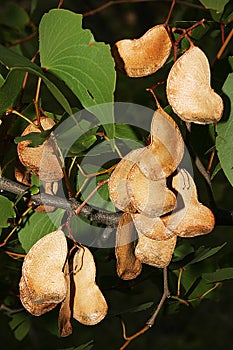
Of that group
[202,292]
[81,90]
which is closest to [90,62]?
[81,90]

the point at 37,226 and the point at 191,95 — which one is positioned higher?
the point at 191,95

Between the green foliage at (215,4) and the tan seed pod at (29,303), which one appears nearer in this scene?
the tan seed pod at (29,303)

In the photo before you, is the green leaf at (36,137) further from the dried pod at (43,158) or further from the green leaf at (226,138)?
the green leaf at (226,138)

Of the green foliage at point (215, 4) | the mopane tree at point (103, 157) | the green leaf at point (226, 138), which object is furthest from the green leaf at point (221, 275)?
the green foliage at point (215, 4)

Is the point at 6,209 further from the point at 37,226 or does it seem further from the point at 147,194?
the point at 147,194

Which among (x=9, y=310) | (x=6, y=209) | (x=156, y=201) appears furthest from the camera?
(x=9, y=310)

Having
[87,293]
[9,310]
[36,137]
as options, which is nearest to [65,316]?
[87,293]

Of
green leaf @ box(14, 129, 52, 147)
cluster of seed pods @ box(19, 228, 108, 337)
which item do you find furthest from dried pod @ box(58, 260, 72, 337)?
green leaf @ box(14, 129, 52, 147)
